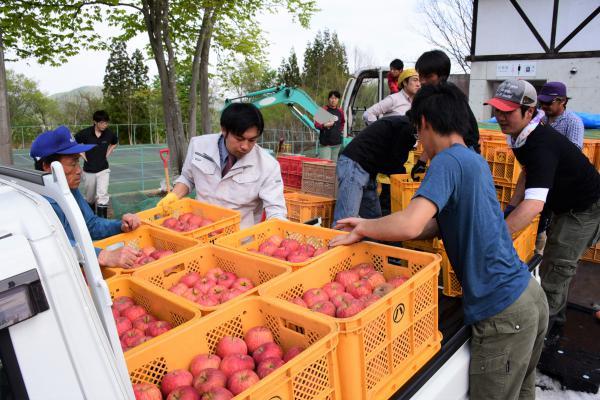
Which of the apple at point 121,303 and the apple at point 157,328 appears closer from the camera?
the apple at point 157,328

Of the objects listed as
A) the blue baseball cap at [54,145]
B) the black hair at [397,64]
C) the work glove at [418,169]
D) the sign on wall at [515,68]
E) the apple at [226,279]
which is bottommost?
the apple at [226,279]

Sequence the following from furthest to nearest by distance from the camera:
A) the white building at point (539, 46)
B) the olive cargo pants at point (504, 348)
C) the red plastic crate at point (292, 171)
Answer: the white building at point (539, 46) < the red plastic crate at point (292, 171) < the olive cargo pants at point (504, 348)

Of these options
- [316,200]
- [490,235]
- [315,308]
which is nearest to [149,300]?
[315,308]

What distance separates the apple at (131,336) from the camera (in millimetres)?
1967

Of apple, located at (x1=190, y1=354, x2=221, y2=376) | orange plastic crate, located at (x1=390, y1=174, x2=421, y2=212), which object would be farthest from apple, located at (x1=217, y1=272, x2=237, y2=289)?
orange plastic crate, located at (x1=390, y1=174, x2=421, y2=212)

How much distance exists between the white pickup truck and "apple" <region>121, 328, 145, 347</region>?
794mm

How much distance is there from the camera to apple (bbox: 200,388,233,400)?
1.59 m

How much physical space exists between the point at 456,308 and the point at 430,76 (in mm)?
2158

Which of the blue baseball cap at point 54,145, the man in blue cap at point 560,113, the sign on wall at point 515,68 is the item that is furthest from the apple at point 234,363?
the sign on wall at point 515,68

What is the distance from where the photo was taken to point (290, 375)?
150 centimetres

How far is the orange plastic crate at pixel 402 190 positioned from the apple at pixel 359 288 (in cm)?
211

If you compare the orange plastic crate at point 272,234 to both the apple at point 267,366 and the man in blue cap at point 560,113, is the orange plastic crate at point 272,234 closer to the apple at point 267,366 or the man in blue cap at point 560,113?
the apple at point 267,366

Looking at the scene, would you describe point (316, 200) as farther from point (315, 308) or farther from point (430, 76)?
point (315, 308)

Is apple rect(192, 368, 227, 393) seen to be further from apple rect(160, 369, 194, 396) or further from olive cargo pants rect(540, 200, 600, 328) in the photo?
olive cargo pants rect(540, 200, 600, 328)
